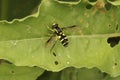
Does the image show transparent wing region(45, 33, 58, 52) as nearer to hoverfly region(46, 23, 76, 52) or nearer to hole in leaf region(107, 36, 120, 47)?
hoverfly region(46, 23, 76, 52)

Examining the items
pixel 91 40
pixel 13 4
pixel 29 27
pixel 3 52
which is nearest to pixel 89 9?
pixel 91 40

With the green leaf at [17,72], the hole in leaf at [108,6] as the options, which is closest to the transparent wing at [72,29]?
the hole in leaf at [108,6]

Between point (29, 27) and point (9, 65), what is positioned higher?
point (29, 27)

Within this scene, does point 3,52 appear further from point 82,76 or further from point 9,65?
point 82,76

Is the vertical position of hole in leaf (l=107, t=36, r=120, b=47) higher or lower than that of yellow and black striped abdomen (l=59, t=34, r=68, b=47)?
lower

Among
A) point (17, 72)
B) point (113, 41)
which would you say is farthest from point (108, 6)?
point (17, 72)

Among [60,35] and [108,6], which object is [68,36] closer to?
[60,35]

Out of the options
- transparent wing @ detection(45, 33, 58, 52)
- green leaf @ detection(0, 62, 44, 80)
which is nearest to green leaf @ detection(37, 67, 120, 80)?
green leaf @ detection(0, 62, 44, 80)
